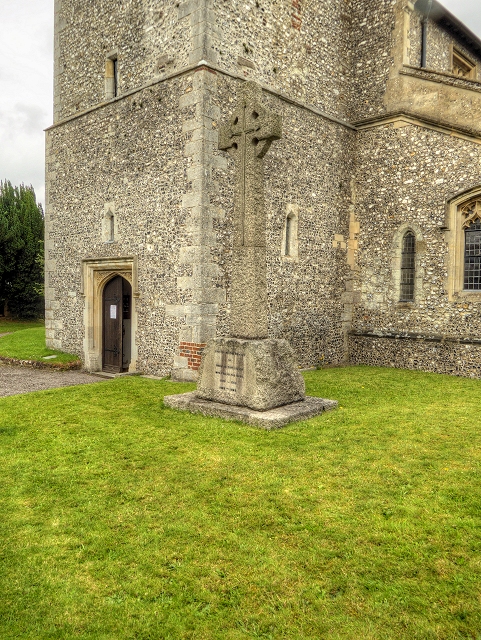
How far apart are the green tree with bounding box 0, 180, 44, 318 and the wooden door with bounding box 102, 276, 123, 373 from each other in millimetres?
18102

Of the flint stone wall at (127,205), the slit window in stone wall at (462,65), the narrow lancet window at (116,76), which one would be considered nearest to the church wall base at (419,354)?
the flint stone wall at (127,205)

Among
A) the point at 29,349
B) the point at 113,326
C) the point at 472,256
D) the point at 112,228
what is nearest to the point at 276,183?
the point at 112,228

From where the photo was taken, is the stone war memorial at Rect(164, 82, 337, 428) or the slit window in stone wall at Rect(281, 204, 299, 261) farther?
the slit window in stone wall at Rect(281, 204, 299, 261)

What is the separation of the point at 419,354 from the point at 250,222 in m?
6.85

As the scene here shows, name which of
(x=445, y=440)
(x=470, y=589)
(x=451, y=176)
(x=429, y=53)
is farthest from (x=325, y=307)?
(x=470, y=589)

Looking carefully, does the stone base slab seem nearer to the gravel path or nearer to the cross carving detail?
the cross carving detail

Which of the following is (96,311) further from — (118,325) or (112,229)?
(112,229)

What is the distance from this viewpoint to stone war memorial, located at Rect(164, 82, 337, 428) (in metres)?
6.85

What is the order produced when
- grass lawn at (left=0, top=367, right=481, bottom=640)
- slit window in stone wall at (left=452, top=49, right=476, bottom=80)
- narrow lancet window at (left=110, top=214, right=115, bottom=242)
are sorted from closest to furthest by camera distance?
1. grass lawn at (left=0, top=367, right=481, bottom=640)
2. narrow lancet window at (left=110, top=214, right=115, bottom=242)
3. slit window in stone wall at (left=452, top=49, right=476, bottom=80)

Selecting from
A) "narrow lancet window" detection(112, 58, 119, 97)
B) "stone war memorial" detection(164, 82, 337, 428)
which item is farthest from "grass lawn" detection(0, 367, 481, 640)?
"narrow lancet window" detection(112, 58, 119, 97)

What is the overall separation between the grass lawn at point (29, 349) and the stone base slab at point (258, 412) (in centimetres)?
637

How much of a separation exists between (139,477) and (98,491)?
0.45 metres

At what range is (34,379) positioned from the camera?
11.2m

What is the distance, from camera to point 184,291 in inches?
402
